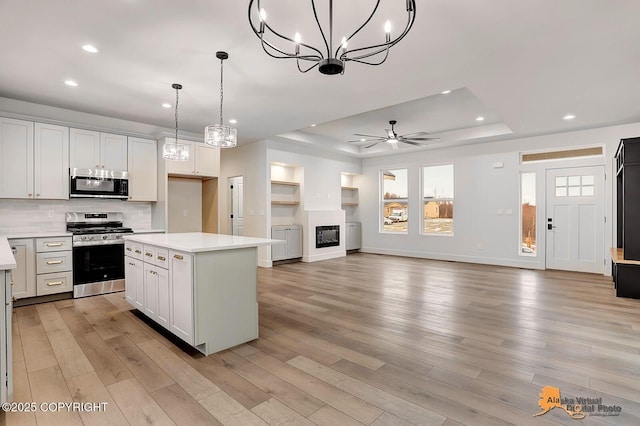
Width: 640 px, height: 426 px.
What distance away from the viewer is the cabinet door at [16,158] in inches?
165

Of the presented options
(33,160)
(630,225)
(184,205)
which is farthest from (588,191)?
(33,160)

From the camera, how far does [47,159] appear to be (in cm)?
452

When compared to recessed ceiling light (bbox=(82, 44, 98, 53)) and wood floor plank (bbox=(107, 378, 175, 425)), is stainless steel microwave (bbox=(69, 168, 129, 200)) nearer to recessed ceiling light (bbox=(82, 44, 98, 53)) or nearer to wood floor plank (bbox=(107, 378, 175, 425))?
recessed ceiling light (bbox=(82, 44, 98, 53))

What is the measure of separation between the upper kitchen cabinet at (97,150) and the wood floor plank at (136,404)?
12.9 feet

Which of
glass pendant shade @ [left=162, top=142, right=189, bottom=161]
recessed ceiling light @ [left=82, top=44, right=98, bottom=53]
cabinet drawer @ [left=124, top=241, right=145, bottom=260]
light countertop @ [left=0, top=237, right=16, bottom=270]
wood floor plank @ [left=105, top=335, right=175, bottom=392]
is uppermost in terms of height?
recessed ceiling light @ [left=82, top=44, right=98, bottom=53]

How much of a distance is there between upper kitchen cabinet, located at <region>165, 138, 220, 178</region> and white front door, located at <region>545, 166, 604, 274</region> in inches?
261

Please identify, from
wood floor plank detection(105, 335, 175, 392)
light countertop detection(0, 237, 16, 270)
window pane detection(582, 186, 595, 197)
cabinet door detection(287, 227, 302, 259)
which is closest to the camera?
light countertop detection(0, 237, 16, 270)

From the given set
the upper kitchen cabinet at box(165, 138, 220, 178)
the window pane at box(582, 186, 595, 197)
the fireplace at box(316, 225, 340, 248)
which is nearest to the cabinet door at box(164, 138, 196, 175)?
the upper kitchen cabinet at box(165, 138, 220, 178)

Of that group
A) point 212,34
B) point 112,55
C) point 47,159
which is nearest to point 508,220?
point 212,34

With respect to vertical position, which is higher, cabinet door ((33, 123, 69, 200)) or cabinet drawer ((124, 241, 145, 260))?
cabinet door ((33, 123, 69, 200))

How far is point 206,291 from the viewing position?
2672mm

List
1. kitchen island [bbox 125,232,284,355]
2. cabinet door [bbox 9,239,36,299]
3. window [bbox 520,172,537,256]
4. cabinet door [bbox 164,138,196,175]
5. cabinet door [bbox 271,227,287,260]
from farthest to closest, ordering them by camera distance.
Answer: cabinet door [bbox 271,227,287,260]
window [bbox 520,172,537,256]
cabinet door [bbox 164,138,196,175]
cabinet door [bbox 9,239,36,299]
kitchen island [bbox 125,232,284,355]

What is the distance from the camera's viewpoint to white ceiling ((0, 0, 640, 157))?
247 cm

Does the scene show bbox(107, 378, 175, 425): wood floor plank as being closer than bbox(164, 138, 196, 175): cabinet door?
Yes
